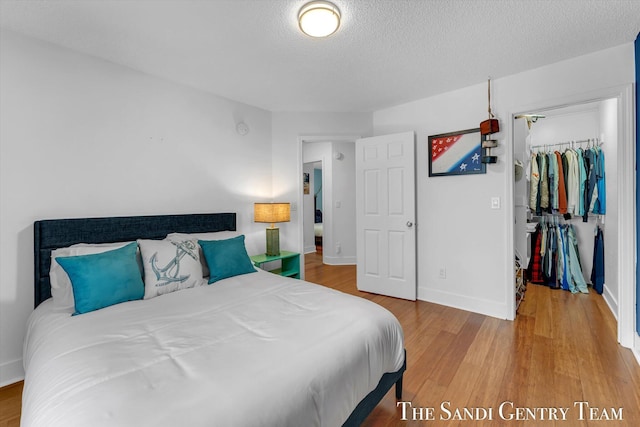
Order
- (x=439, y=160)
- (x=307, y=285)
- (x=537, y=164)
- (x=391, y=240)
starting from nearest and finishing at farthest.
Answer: (x=307, y=285)
(x=439, y=160)
(x=391, y=240)
(x=537, y=164)

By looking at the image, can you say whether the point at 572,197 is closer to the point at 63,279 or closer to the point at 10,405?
the point at 63,279

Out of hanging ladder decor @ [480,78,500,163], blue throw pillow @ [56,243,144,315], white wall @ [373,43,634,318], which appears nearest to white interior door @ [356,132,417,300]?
white wall @ [373,43,634,318]

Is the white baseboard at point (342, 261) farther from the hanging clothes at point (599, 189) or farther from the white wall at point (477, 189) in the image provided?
the hanging clothes at point (599, 189)

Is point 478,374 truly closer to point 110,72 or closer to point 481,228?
point 481,228

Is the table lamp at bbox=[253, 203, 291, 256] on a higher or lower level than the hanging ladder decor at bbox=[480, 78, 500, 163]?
A: lower

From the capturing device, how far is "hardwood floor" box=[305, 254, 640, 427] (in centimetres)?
161

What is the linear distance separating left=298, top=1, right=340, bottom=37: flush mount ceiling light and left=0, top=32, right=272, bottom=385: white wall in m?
1.66

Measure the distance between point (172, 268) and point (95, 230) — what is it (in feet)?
2.50

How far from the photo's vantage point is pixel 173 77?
2713 mm

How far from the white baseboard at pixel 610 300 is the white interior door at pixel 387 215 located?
1.90 metres

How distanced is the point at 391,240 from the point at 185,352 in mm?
2771

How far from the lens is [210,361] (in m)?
1.11

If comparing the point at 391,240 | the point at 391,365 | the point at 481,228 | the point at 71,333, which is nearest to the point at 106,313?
the point at 71,333

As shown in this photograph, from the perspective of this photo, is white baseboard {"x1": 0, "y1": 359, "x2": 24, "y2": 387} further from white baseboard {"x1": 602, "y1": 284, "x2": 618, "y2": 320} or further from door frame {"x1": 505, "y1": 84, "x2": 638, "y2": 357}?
white baseboard {"x1": 602, "y1": 284, "x2": 618, "y2": 320}
